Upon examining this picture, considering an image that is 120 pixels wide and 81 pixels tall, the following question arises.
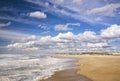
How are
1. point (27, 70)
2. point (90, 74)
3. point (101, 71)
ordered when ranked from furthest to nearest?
point (27, 70) → point (101, 71) → point (90, 74)

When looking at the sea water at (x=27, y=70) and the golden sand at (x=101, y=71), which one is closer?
the golden sand at (x=101, y=71)

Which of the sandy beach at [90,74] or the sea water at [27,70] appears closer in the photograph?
the sandy beach at [90,74]

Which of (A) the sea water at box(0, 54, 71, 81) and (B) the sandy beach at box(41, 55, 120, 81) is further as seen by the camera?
(A) the sea water at box(0, 54, 71, 81)

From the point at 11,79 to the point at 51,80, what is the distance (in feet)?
8.42

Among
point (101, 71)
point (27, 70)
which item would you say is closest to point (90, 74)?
point (101, 71)

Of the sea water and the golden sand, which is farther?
the sea water

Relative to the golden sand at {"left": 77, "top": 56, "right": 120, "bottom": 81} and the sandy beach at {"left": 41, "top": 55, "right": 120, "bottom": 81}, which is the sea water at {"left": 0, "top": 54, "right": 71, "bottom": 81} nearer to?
the sandy beach at {"left": 41, "top": 55, "right": 120, "bottom": 81}

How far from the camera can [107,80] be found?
8.95m

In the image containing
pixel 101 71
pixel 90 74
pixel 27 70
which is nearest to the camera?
pixel 90 74

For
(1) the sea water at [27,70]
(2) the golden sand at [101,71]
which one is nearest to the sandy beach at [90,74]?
(2) the golden sand at [101,71]

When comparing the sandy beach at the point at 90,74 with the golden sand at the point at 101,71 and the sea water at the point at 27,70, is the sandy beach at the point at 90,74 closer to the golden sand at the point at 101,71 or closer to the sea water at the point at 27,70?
the golden sand at the point at 101,71

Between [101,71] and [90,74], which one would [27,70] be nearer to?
[90,74]

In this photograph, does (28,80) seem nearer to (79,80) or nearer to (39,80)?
(39,80)

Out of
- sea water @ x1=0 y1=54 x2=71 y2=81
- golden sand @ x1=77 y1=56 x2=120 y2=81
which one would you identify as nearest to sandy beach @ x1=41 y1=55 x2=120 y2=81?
golden sand @ x1=77 y1=56 x2=120 y2=81
